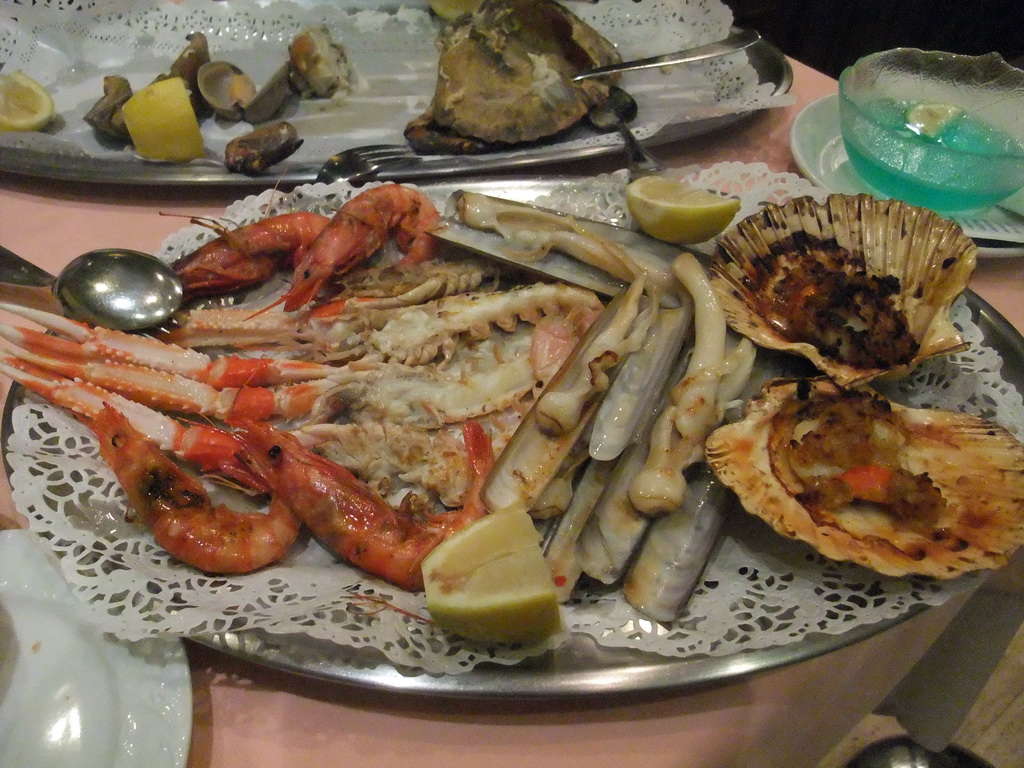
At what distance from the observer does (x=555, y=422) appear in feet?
4.33

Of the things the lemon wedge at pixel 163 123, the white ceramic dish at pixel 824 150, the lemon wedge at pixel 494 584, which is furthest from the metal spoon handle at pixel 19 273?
the white ceramic dish at pixel 824 150

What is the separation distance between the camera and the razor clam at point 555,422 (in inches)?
51.1

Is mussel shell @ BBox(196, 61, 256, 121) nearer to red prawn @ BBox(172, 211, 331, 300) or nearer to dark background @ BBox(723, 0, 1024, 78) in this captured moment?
red prawn @ BBox(172, 211, 331, 300)

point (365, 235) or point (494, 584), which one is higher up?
point (365, 235)

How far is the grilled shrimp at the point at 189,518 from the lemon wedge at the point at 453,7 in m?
2.37

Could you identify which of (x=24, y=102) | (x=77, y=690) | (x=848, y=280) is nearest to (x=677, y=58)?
(x=848, y=280)

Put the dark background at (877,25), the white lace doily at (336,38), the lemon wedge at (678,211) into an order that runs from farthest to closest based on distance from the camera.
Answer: the dark background at (877,25), the white lace doily at (336,38), the lemon wedge at (678,211)

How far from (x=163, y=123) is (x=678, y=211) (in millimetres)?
1693

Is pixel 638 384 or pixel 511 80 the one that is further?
pixel 511 80

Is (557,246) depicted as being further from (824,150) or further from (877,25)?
(877,25)

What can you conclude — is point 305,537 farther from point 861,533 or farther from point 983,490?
point 983,490

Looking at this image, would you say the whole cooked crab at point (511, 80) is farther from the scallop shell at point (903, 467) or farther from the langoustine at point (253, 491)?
the scallop shell at point (903, 467)

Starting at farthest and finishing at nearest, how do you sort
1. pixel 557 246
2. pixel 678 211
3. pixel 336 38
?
pixel 336 38 → pixel 557 246 → pixel 678 211

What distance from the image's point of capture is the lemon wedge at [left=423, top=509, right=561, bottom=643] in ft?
3.39
